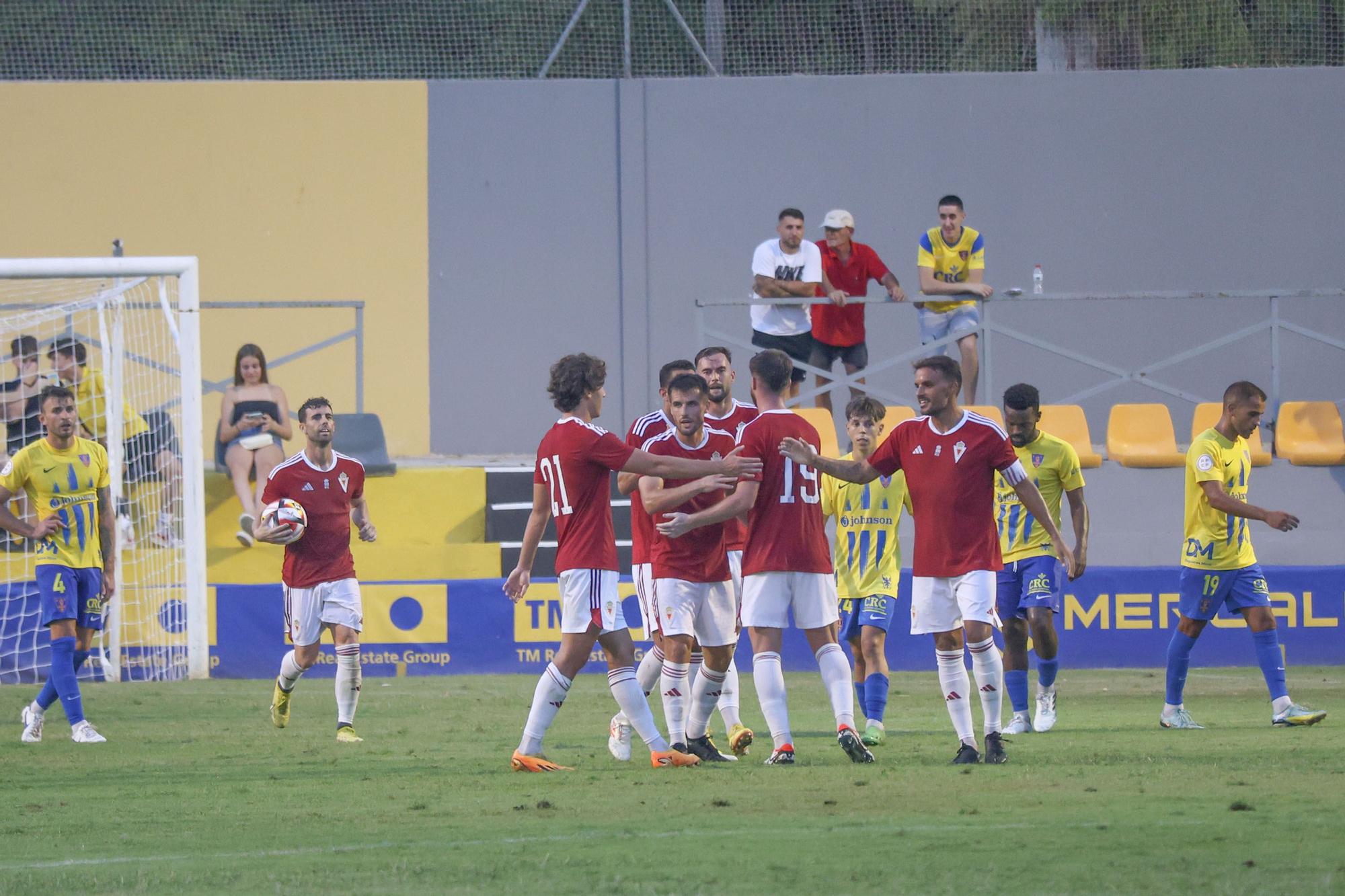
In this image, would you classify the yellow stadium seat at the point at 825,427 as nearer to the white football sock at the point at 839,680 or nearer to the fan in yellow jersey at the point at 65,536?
the fan in yellow jersey at the point at 65,536

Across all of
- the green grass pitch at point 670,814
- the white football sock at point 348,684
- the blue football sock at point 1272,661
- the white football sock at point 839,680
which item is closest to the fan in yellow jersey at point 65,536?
the green grass pitch at point 670,814

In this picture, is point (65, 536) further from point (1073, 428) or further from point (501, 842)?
point (1073, 428)

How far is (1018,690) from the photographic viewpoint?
10320 millimetres

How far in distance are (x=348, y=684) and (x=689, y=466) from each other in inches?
137

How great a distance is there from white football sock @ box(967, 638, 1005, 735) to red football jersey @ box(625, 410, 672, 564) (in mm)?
1861

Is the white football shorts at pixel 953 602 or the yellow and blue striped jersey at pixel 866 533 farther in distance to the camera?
the yellow and blue striped jersey at pixel 866 533

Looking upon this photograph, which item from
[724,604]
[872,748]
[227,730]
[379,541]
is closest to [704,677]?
[724,604]

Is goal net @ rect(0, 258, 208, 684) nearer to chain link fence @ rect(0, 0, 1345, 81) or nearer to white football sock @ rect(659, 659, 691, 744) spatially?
chain link fence @ rect(0, 0, 1345, 81)

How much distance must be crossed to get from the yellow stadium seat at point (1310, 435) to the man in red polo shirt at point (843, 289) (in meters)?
4.14

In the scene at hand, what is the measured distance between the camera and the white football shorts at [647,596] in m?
9.17

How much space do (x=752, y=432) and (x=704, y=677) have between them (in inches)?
51.0

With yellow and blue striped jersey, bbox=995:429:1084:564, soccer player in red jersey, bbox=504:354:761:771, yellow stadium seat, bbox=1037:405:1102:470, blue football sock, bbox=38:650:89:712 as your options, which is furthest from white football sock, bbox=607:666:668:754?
yellow stadium seat, bbox=1037:405:1102:470

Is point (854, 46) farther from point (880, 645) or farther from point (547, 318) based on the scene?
point (880, 645)

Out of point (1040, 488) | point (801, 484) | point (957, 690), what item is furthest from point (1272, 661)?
point (801, 484)
